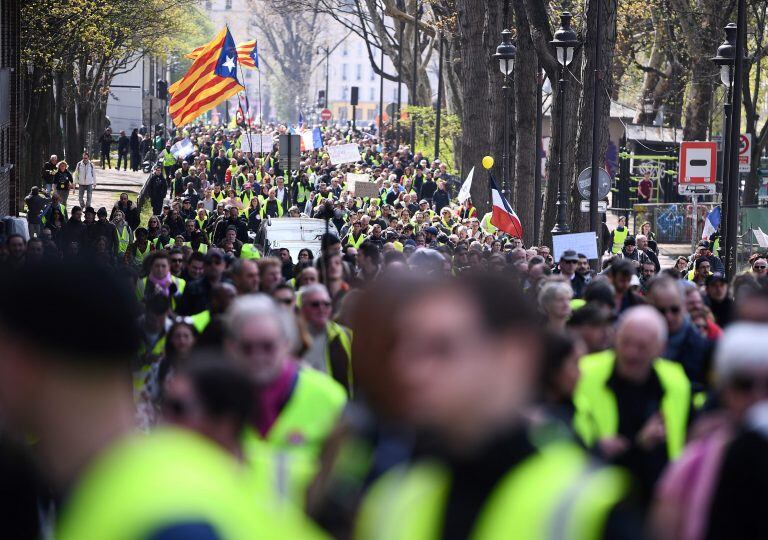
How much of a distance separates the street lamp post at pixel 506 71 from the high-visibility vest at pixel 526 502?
2662 cm

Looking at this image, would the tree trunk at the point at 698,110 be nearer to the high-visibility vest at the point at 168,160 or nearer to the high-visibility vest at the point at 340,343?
the high-visibility vest at the point at 168,160

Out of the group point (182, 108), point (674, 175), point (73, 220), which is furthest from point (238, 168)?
point (73, 220)

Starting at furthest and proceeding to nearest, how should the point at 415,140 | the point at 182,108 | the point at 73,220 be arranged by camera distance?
the point at 415,140
the point at 182,108
the point at 73,220

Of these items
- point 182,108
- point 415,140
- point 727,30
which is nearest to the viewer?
point 727,30

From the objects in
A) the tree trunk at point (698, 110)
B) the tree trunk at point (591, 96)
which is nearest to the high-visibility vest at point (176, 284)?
the tree trunk at point (591, 96)

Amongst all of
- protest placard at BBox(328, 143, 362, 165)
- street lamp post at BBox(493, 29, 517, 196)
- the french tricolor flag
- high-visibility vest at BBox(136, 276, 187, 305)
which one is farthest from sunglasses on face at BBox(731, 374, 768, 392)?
protest placard at BBox(328, 143, 362, 165)

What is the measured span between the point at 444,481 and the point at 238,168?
38783 millimetres

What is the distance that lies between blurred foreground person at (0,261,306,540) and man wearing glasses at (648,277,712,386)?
5750 millimetres

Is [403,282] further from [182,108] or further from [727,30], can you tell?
[182,108]

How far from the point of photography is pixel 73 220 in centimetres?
2430

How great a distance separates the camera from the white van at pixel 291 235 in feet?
75.0

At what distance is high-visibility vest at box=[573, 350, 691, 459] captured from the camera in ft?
20.0

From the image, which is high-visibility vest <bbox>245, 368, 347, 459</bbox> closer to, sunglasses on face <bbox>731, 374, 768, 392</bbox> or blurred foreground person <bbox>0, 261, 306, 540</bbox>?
sunglasses on face <bbox>731, 374, 768, 392</bbox>

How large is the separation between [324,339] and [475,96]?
96.5 feet
